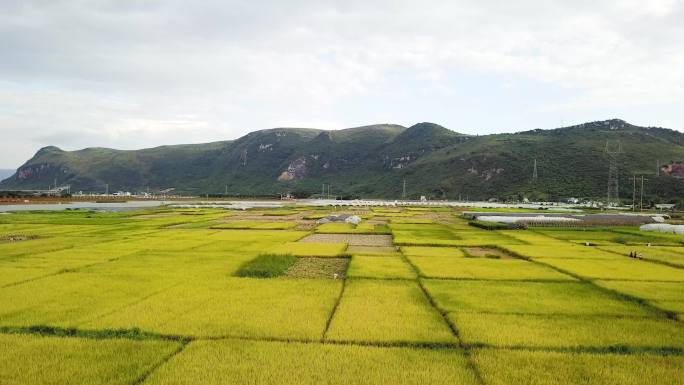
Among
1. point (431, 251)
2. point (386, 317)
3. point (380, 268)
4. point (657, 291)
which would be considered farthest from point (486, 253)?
point (386, 317)

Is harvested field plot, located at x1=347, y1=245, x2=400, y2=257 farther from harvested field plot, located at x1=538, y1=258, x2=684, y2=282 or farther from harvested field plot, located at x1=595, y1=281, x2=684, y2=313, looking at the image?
harvested field plot, located at x1=595, y1=281, x2=684, y2=313

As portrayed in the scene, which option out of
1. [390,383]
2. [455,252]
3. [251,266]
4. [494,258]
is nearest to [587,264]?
[494,258]

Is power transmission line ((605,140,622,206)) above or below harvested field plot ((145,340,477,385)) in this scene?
above

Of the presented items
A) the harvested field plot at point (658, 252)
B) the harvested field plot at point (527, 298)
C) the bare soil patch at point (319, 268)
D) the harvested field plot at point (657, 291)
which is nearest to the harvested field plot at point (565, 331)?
the harvested field plot at point (527, 298)

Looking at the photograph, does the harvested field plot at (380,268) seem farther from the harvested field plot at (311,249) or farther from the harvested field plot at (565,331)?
the harvested field plot at (565,331)

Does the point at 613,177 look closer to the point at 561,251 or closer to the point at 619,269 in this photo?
the point at 561,251

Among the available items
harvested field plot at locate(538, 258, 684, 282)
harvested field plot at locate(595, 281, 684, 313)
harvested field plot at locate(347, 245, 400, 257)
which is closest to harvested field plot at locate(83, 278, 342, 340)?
harvested field plot at locate(347, 245, 400, 257)
